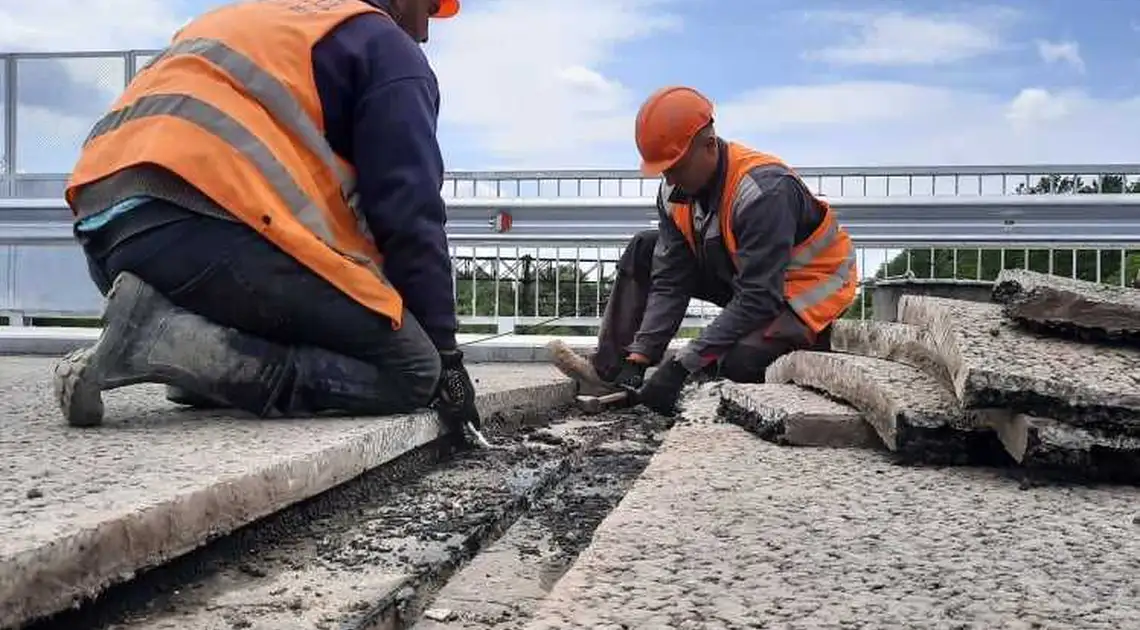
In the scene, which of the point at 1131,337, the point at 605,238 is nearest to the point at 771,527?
the point at 1131,337

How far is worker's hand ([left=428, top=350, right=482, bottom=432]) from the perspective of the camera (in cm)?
292

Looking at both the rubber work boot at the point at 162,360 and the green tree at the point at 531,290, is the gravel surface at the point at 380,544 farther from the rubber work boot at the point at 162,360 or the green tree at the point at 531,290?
the green tree at the point at 531,290

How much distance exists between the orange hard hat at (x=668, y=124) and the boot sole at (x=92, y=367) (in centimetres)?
241

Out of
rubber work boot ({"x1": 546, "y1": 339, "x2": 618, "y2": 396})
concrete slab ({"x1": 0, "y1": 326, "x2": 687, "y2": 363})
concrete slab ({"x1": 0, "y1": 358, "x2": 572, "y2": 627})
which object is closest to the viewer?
concrete slab ({"x1": 0, "y1": 358, "x2": 572, "y2": 627})

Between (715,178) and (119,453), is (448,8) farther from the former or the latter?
(119,453)

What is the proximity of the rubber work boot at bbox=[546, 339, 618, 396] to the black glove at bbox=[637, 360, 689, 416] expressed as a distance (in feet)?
1.81

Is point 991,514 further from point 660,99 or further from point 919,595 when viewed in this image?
point 660,99

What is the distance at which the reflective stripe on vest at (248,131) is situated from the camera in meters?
2.44

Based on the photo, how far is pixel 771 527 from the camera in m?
1.82

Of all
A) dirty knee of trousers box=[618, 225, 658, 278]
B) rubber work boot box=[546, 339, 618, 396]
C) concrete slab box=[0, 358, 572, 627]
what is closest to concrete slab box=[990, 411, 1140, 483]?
concrete slab box=[0, 358, 572, 627]

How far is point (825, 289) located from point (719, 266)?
1.53 ft

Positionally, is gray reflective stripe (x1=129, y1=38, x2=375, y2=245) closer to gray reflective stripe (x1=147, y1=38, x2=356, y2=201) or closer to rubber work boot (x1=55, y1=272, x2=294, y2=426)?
gray reflective stripe (x1=147, y1=38, x2=356, y2=201)

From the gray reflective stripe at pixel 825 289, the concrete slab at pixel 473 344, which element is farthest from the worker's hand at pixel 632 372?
the concrete slab at pixel 473 344

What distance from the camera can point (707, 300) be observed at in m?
5.01
